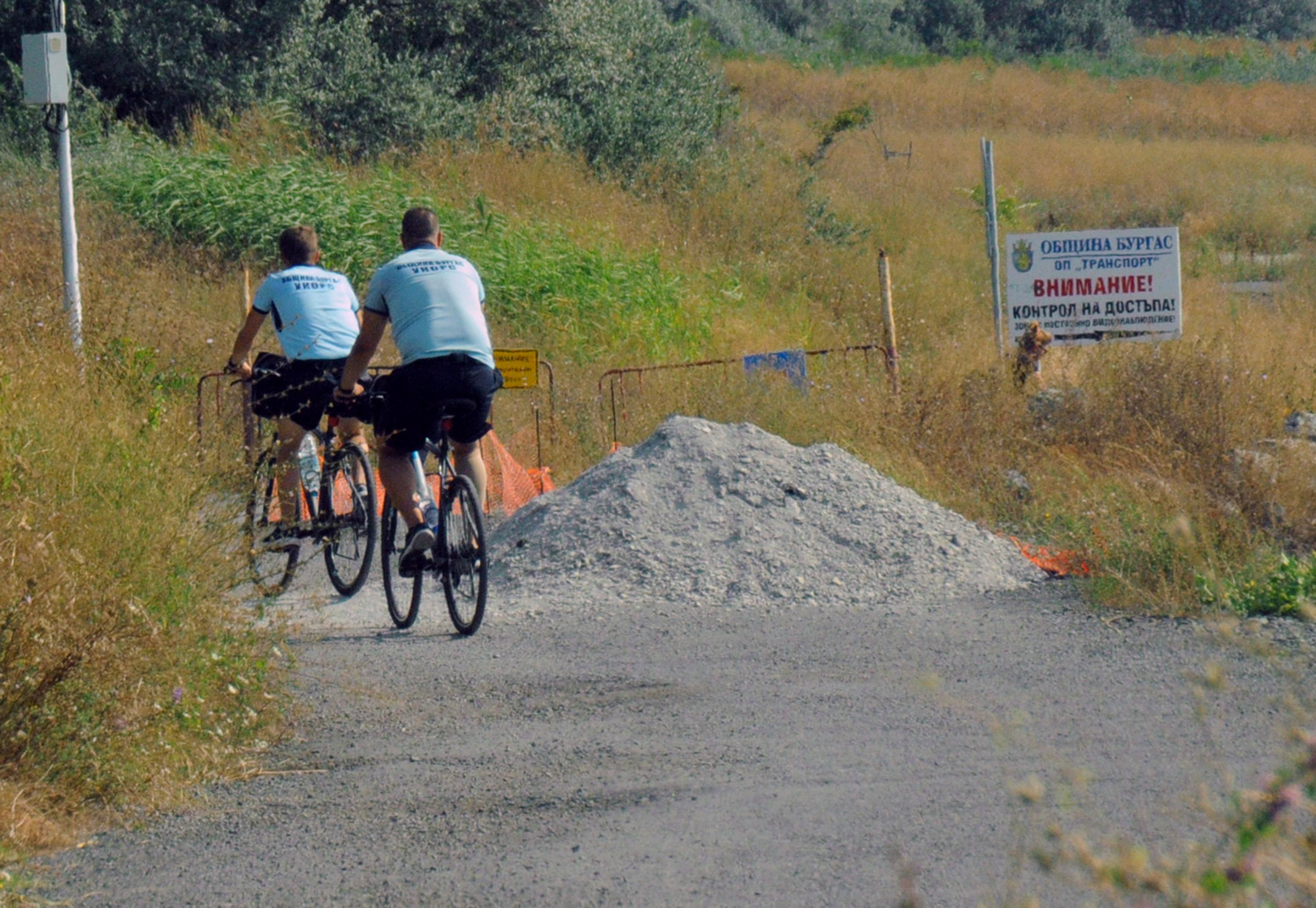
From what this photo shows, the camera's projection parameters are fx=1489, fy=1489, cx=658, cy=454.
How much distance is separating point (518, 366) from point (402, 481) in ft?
13.0

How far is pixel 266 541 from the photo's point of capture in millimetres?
7086

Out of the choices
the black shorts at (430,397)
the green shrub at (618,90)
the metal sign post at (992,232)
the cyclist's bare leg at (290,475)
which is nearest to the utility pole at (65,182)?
the cyclist's bare leg at (290,475)

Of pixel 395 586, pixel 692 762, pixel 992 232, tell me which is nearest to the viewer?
pixel 692 762

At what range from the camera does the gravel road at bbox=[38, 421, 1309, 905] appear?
13.5 ft

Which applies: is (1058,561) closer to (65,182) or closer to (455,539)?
(455,539)

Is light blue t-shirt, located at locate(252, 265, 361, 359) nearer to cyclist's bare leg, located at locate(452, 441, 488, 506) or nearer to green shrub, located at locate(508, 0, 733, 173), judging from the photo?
cyclist's bare leg, located at locate(452, 441, 488, 506)

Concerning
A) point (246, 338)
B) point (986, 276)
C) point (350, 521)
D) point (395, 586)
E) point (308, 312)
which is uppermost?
point (308, 312)

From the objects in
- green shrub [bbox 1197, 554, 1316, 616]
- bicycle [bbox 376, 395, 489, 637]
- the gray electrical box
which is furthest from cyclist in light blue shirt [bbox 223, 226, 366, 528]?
the gray electrical box

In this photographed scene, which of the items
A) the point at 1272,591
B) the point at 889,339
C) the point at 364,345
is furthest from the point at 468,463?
the point at 889,339

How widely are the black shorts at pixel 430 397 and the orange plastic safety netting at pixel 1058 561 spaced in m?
3.33

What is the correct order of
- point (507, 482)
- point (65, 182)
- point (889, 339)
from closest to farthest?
point (507, 482), point (889, 339), point (65, 182)

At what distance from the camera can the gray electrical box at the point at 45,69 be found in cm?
1254

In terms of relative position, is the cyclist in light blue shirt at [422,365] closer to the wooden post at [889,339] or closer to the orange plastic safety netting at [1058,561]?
the orange plastic safety netting at [1058,561]

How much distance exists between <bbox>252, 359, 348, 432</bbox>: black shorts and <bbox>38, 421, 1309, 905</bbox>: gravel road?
1017 millimetres
